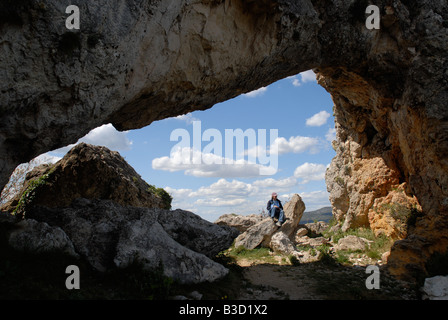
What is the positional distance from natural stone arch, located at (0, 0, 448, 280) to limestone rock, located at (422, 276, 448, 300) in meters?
2.48

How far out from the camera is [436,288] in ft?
24.0

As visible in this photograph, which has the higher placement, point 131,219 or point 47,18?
point 47,18

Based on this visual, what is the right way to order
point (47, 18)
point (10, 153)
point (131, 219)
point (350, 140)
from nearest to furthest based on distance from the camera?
1. point (47, 18)
2. point (10, 153)
3. point (131, 219)
4. point (350, 140)

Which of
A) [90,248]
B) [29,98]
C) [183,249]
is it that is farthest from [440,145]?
[29,98]

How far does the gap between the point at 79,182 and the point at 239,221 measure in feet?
38.5

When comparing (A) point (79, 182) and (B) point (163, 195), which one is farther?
(B) point (163, 195)

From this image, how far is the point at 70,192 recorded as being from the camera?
11.9 meters

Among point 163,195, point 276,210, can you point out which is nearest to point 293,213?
point 276,210

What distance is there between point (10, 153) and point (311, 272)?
10138mm

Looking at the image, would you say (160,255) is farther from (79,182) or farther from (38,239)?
(79,182)

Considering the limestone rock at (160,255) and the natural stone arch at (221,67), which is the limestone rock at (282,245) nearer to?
the natural stone arch at (221,67)

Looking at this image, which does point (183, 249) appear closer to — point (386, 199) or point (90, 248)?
point (90, 248)

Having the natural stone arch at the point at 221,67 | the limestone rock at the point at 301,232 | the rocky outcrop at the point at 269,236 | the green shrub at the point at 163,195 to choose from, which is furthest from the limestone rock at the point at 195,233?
the limestone rock at the point at 301,232

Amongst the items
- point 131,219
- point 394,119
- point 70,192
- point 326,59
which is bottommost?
point 131,219
